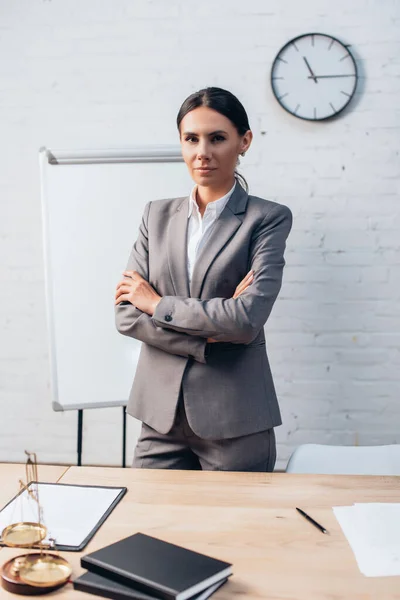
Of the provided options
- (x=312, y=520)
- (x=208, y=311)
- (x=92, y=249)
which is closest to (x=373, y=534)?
(x=312, y=520)

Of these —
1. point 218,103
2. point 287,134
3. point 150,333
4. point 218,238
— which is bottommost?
point 150,333

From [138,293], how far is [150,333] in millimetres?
133

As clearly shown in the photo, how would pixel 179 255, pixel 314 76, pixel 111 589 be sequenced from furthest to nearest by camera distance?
pixel 314 76 < pixel 179 255 < pixel 111 589

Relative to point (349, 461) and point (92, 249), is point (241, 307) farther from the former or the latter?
Result: point (92, 249)

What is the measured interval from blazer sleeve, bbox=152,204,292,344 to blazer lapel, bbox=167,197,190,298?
0.20ft

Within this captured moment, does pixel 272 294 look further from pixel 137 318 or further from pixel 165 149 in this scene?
pixel 165 149

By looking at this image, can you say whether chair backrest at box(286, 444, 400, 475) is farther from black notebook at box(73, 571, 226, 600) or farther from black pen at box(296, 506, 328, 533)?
black notebook at box(73, 571, 226, 600)

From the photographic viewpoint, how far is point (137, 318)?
5.51ft

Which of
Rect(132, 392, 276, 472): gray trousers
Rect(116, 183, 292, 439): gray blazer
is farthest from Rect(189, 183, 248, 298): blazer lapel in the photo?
Rect(132, 392, 276, 472): gray trousers

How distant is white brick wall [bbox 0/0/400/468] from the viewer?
2.60 m

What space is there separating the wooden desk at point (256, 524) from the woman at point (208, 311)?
0.16 meters

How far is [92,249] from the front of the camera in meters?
2.40

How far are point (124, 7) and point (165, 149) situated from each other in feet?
2.48

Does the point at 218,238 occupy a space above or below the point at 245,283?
above
